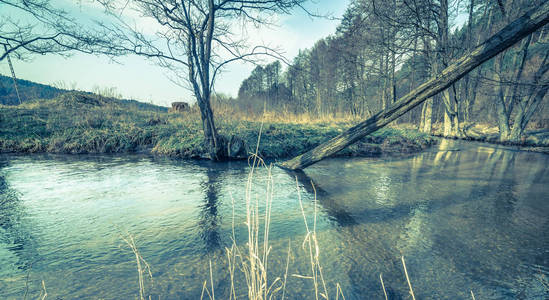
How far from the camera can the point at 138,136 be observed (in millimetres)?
8156

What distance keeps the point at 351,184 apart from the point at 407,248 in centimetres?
216

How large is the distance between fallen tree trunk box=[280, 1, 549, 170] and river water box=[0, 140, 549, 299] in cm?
90

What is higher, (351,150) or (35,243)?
(351,150)

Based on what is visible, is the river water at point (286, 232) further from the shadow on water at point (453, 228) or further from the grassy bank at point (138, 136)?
the grassy bank at point (138, 136)

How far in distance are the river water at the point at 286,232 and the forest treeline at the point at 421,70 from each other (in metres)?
1.51

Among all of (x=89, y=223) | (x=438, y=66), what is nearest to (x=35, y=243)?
(x=89, y=223)

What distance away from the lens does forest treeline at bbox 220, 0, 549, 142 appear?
7.39 meters

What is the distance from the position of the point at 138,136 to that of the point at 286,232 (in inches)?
304

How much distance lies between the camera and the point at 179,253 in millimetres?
2051

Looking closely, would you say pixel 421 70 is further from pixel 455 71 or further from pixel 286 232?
pixel 286 232

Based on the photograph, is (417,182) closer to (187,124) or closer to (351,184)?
(351,184)

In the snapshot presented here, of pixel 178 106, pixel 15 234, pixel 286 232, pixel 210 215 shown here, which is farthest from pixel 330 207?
pixel 178 106

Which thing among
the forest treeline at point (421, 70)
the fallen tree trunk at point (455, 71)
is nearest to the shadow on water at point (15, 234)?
the forest treeline at point (421, 70)

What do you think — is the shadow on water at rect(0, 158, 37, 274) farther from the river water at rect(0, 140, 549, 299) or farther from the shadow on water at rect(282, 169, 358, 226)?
the shadow on water at rect(282, 169, 358, 226)
